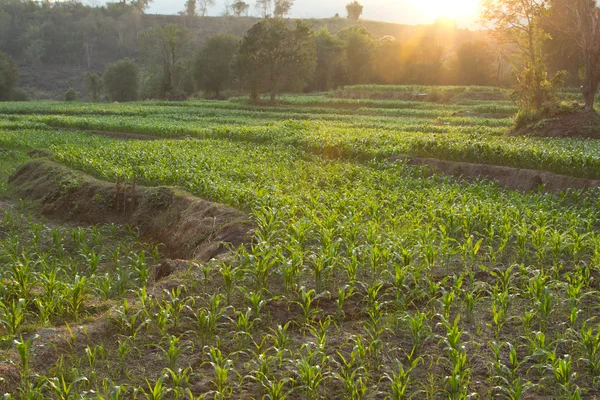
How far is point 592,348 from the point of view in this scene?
539cm

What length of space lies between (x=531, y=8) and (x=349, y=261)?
2652 cm

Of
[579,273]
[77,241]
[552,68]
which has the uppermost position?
[552,68]

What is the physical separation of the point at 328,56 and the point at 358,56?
4303 millimetres

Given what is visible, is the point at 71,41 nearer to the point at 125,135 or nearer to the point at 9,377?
the point at 125,135

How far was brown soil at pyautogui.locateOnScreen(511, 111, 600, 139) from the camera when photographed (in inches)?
947

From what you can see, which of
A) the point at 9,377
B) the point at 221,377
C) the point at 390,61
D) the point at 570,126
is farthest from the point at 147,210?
the point at 390,61

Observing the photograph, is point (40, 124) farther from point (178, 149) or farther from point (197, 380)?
point (197, 380)

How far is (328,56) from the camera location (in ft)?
222

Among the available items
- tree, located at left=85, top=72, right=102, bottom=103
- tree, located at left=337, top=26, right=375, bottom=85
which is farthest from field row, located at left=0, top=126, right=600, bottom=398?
tree, located at left=85, top=72, right=102, bottom=103

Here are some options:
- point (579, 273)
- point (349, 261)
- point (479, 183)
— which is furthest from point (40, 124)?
point (579, 273)

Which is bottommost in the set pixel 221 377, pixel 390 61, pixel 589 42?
pixel 221 377

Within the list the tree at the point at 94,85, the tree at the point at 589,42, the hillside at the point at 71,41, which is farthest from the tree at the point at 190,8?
the tree at the point at 589,42

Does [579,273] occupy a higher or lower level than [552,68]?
lower

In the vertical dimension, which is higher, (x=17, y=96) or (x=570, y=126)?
(x=17, y=96)
